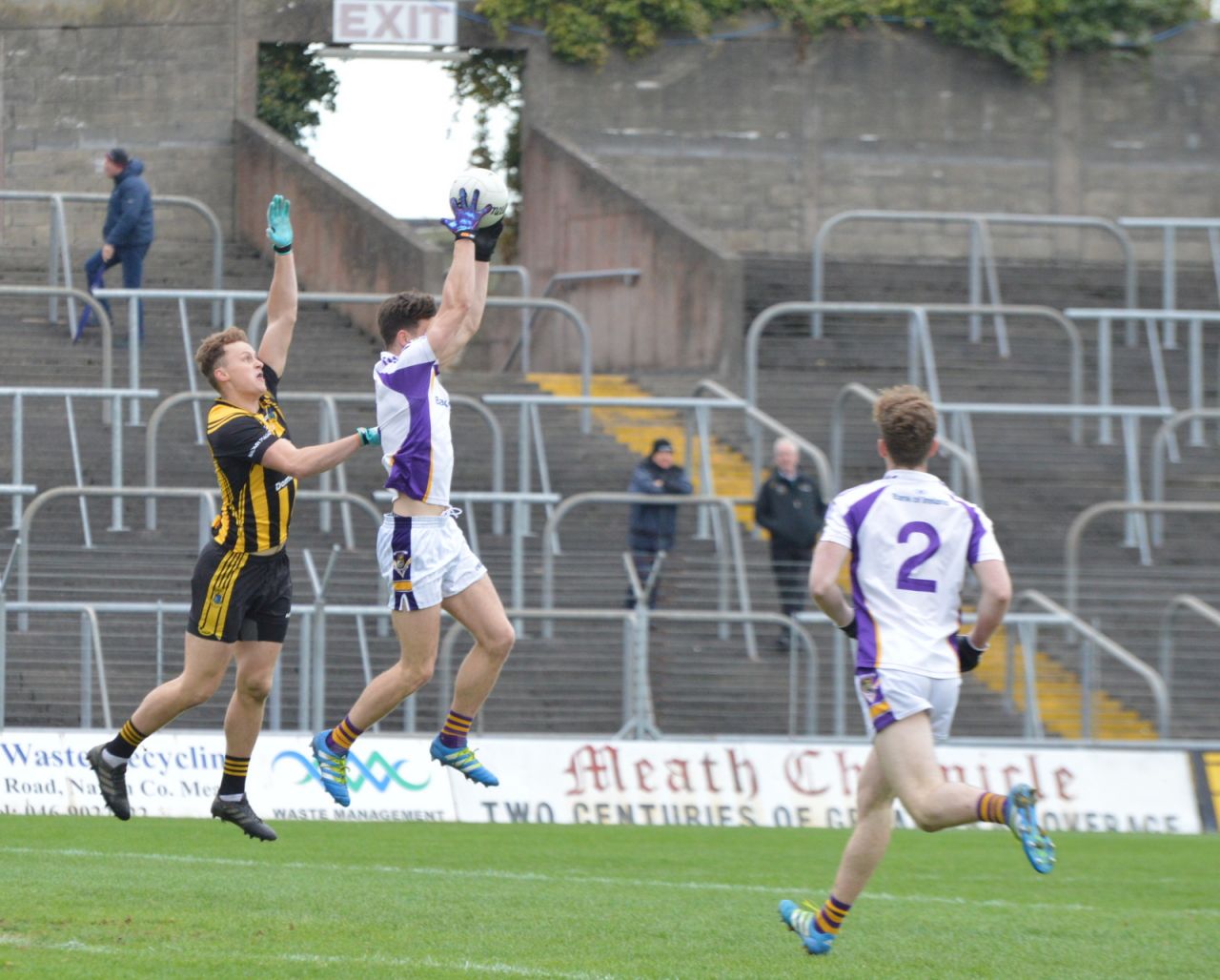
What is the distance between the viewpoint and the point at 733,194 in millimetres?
25234

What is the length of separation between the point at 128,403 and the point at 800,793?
7.05 metres

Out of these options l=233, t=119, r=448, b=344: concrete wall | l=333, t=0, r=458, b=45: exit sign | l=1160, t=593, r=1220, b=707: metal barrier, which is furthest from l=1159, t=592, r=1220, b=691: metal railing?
l=333, t=0, r=458, b=45: exit sign

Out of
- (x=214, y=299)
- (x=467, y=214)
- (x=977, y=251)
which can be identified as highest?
(x=467, y=214)

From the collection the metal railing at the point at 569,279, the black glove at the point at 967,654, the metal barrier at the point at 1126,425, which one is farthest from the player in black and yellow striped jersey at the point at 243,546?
the metal railing at the point at 569,279

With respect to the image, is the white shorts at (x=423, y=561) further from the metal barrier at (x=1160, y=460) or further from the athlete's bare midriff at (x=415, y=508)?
the metal barrier at (x=1160, y=460)

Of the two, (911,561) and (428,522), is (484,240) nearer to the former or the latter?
(428,522)

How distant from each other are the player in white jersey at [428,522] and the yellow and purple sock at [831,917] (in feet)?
5.91

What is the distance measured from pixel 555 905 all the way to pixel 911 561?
9.00ft

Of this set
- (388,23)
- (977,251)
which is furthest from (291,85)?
(977,251)

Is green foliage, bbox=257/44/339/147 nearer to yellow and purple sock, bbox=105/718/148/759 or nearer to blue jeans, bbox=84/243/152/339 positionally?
blue jeans, bbox=84/243/152/339

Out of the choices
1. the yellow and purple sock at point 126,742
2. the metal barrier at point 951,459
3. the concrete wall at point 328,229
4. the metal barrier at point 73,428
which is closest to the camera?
the yellow and purple sock at point 126,742

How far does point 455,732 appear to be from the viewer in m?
9.52

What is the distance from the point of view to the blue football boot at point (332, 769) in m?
9.61

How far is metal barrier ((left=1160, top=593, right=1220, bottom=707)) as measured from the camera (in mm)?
15555
